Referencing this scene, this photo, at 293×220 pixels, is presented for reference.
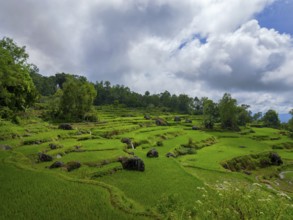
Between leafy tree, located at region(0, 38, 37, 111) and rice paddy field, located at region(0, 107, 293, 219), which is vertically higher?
leafy tree, located at region(0, 38, 37, 111)

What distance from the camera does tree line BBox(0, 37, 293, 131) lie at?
1105 inches

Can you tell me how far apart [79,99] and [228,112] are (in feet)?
170

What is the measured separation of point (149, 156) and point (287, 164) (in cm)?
2972

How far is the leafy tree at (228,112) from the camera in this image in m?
88.6

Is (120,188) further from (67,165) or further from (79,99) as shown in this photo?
(79,99)

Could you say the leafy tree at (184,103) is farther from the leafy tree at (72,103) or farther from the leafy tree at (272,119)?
the leafy tree at (72,103)

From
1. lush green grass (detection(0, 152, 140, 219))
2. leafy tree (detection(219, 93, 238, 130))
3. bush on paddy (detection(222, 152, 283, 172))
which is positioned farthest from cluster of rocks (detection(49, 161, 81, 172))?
leafy tree (detection(219, 93, 238, 130))

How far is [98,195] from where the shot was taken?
17.4 metres

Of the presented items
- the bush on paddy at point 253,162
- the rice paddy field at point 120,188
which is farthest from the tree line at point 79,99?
the bush on paddy at point 253,162

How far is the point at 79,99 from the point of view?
77000 millimetres

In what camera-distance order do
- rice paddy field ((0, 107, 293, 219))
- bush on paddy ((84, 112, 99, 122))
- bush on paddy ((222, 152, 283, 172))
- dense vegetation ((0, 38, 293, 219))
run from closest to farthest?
rice paddy field ((0, 107, 293, 219)), dense vegetation ((0, 38, 293, 219)), bush on paddy ((222, 152, 283, 172)), bush on paddy ((84, 112, 99, 122))

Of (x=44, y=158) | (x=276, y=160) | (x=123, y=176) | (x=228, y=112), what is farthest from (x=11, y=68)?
(x=228, y=112)

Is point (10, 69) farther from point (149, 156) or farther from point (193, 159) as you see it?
point (193, 159)

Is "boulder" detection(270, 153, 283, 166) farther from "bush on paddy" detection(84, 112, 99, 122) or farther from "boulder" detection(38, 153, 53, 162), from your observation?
"bush on paddy" detection(84, 112, 99, 122)
